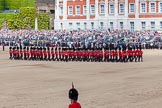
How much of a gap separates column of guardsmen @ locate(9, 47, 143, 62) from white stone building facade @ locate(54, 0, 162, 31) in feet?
119

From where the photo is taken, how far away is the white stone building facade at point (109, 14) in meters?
87.5

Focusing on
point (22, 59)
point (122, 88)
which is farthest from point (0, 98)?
point (22, 59)

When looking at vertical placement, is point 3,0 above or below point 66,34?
above

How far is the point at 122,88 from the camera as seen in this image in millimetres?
29703

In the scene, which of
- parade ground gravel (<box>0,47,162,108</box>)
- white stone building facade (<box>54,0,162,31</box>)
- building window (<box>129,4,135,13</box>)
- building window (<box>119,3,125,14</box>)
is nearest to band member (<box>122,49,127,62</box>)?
parade ground gravel (<box>0,47,162,108</box>)

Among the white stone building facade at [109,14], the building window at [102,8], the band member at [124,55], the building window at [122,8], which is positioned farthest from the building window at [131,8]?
the band member at [124,55]

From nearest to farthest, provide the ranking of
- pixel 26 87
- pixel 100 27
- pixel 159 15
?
pixel 26 87, pixel 159 15, pixel 100 27

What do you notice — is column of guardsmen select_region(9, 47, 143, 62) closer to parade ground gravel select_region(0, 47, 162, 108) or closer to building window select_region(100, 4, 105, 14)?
parade ground gravel select_region(0, 47, 162, 108)

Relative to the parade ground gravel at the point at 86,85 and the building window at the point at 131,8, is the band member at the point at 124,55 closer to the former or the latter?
the parade ground gravel at the point at 86,85

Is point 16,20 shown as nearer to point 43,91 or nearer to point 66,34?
point 66,34

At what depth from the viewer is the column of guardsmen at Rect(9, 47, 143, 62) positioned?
48.3m

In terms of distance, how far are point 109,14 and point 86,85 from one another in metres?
60.8

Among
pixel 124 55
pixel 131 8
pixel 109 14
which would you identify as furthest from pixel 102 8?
pixel 124 55

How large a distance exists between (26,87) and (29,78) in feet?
17.6
